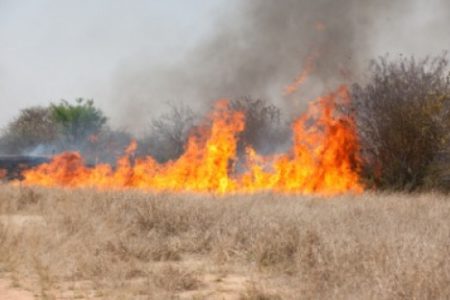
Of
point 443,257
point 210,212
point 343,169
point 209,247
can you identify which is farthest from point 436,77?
point 443,257

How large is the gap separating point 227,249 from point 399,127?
39.9 ft

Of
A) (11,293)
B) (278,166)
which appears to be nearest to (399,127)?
(278,166)

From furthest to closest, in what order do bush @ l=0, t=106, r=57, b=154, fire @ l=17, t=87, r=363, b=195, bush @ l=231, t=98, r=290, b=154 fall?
1. bush @ l=0, t=106, r=57, b=154
2. bush @ l=231, t=98, r=290, b=154
3. fire @ l=17, t=87, r=363, b=195

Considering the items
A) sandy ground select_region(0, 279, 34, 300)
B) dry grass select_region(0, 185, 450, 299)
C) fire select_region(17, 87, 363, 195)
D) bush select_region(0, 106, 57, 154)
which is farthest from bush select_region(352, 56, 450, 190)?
bush select_region(0, 106, 57, 154)

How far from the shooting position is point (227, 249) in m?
8.16

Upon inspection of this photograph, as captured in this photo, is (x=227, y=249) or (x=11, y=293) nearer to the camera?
(x=11, y=293)

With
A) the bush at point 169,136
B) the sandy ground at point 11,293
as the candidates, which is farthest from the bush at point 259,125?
the sandy ground at point 11,293

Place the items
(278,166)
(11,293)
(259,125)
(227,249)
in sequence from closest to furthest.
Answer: (11,293) → (227,249) → (278,166) → (259,125)

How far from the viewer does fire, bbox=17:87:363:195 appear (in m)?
17.4

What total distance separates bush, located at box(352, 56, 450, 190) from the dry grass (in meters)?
6.72

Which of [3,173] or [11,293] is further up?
[3,173]

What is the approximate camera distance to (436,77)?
19156 mm

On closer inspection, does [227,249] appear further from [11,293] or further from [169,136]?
[169,136]

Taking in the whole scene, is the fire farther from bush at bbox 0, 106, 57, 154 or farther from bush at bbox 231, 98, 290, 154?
bush at bbox 0, 106, 57, 154
